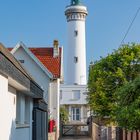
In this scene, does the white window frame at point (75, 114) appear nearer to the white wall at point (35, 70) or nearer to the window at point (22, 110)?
the white wall at point (35, 70)

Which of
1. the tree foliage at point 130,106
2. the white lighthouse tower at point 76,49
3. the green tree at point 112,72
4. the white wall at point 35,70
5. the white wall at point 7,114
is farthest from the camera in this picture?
the white lighthouse tower at point 76,49

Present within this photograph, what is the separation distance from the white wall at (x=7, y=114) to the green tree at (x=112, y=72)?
24954mm

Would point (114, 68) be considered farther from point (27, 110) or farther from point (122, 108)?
point (122, 108)

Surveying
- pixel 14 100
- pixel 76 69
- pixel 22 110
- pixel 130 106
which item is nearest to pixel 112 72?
pixel 22 110

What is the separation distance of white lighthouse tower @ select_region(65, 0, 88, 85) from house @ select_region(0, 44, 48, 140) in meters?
58.9

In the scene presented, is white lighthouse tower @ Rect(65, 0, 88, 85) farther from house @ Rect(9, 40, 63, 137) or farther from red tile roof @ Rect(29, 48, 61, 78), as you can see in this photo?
house @ Rect(9, 40, 63, 137)

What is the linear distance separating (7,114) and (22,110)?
5321mm

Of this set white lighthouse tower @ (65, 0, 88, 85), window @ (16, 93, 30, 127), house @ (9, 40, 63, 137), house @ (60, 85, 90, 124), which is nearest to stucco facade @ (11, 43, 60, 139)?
house @ (9, 40, 63, 137)

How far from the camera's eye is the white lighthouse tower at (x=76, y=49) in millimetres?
85625

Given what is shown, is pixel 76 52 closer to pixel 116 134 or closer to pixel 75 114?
pixel 75 114

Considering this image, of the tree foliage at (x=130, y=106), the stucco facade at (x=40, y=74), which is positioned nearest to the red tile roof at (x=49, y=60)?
the stucco facade at (x=40, y=74)

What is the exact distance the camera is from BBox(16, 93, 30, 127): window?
19578 millimetres

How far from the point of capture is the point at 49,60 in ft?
172

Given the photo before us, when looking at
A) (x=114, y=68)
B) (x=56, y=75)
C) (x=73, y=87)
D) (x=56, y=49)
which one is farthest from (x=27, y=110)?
(x=73, y=87)
